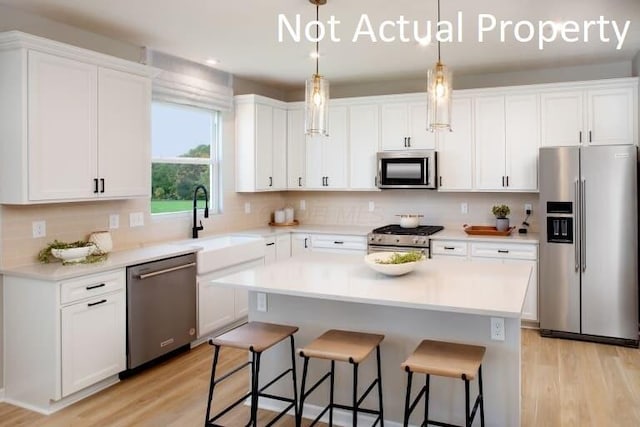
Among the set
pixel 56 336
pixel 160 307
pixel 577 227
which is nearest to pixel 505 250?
pixel 577 227

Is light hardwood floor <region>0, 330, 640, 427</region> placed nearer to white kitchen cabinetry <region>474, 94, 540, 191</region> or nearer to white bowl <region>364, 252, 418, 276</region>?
white bowl <region>364, 252, 418, 276</region>

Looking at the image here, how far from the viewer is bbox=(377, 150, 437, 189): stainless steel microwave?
17.3ft

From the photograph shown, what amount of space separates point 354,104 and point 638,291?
3276mm

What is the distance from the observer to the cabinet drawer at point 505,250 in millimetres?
4738

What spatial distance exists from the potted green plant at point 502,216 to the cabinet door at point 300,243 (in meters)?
1.99

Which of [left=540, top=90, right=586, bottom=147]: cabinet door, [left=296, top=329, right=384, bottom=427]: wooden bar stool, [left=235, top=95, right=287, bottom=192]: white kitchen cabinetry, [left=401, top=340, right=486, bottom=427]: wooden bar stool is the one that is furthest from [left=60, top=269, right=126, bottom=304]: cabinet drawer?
[left=540, top=90, right=586, bottom=147]: cabinet door

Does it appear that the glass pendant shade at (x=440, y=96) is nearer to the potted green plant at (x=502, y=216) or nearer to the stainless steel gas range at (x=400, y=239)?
the stainless steel gas range at (x=400, y=239)

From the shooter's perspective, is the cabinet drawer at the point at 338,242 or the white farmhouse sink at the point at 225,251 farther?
the cabinet drawer at the point at 338,242

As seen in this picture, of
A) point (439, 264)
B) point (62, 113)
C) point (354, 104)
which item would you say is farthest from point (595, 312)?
point (62, 113)

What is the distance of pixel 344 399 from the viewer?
3.00m

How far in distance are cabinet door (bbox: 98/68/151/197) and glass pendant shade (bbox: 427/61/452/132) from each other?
231 cm

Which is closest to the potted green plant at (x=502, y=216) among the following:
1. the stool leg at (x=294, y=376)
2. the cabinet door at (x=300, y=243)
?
the cabinet door at (x=300, y=243)

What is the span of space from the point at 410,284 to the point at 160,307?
200cm

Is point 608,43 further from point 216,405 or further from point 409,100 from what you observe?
point 216,405
